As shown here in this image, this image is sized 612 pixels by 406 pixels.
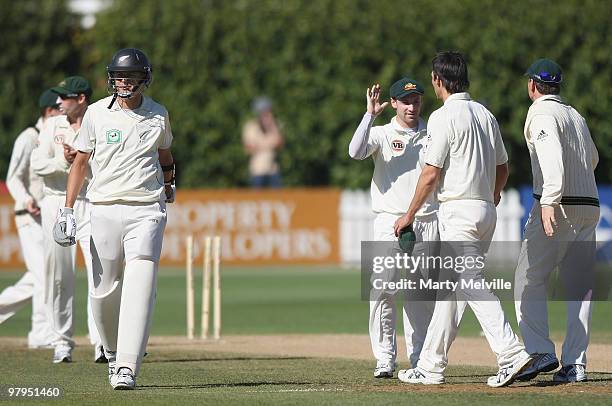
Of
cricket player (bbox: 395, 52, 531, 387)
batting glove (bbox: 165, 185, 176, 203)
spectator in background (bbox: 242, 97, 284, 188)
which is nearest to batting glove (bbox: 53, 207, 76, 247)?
batting glove (bbox: 165, 185, 176, 203)

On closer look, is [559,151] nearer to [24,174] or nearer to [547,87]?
[547,87]

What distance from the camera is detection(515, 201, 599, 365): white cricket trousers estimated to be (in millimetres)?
9750

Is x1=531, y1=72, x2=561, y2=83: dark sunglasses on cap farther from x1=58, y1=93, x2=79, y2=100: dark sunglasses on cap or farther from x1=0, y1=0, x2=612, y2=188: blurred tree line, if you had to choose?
x1=0, y1=0, x2=612, y2=188: blurred tree line

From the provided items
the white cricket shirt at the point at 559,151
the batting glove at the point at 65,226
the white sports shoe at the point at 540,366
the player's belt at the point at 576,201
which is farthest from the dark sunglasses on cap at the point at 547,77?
the batting glove at the point at 65,226

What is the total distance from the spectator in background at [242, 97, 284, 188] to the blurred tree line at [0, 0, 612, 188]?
19 cm

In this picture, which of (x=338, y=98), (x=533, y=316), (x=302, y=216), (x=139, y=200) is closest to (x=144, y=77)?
(x=139, y=200)

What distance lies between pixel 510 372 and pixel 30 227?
6067 millimetres

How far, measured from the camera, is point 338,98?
89.0 feet

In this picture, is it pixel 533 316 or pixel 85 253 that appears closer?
pixel 533 316

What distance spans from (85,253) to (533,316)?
3.85 m

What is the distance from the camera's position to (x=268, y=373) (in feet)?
34.7

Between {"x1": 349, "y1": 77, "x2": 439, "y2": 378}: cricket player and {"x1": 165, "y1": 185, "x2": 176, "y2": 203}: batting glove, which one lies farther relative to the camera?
{"x1": 349, "y1": 77, "x2": 439, "y2": 378}: cricket player

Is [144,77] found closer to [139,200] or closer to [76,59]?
[139,200]

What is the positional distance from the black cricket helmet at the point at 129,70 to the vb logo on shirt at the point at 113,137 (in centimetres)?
26
